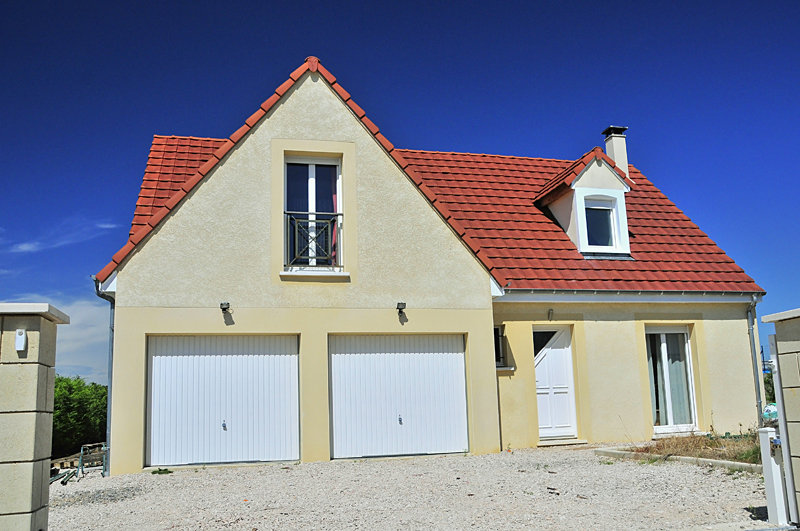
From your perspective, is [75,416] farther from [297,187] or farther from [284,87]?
[284,87]

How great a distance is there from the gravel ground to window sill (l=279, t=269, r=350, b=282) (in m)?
3.08

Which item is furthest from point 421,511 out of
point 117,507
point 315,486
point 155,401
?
point 155,401

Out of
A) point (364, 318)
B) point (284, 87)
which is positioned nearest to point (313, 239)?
point (364, 318)

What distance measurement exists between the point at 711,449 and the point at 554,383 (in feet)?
11.6

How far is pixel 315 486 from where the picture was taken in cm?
890

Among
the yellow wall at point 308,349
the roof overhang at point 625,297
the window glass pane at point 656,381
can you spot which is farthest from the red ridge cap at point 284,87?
the window glass pane at point 656,381

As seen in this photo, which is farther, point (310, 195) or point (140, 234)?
point (310, 195)

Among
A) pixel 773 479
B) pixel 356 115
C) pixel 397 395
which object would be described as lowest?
pixel 773 479

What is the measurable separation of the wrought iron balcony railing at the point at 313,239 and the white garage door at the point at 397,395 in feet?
4.65

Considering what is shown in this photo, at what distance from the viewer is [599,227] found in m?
15.5

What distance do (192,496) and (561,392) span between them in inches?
304

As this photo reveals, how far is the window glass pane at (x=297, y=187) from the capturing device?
39.8ft

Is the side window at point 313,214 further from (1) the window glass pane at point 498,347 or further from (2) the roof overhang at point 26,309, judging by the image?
(2) the roof overhang at point 26,309

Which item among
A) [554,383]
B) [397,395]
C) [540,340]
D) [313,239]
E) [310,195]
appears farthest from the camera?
[540,340]
